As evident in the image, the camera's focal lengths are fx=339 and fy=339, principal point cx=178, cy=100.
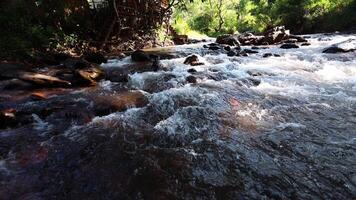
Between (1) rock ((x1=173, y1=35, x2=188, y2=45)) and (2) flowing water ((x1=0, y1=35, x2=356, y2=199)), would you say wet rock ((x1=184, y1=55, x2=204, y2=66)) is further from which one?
(1) rock ((x1=173, y1=35, x2=188, y2=45))

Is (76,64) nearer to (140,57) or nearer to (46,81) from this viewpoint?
(46,81)

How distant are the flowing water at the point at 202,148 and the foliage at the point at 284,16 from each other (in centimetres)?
942

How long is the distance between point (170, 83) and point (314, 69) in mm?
3768

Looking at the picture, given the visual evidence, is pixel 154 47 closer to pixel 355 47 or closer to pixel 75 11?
pixel 75 11

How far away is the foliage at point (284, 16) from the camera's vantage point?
64.7ft

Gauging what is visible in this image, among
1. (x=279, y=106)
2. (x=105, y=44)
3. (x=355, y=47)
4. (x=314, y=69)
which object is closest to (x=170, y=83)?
(x=279, y=106)

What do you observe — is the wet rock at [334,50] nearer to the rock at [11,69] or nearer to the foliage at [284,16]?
the foliage at [284,16]

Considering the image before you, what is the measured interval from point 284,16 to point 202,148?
826 inches

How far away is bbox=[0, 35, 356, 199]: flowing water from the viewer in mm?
3299

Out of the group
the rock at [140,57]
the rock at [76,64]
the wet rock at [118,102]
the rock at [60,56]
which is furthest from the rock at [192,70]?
the rock at [60,56]

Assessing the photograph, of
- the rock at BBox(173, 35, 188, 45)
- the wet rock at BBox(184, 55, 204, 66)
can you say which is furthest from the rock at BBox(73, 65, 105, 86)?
the rock at BBox(173, 35, 188, 45)

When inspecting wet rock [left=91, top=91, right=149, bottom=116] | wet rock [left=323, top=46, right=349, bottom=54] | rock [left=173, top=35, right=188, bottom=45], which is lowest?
rock [left=173, top=35, right=188, bottom=45]

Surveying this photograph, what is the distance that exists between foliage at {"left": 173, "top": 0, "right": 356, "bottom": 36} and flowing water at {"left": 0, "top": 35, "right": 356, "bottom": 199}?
9.42 metres

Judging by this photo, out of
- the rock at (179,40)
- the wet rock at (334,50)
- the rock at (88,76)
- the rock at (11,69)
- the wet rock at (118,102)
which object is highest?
the rock at (11,69)
